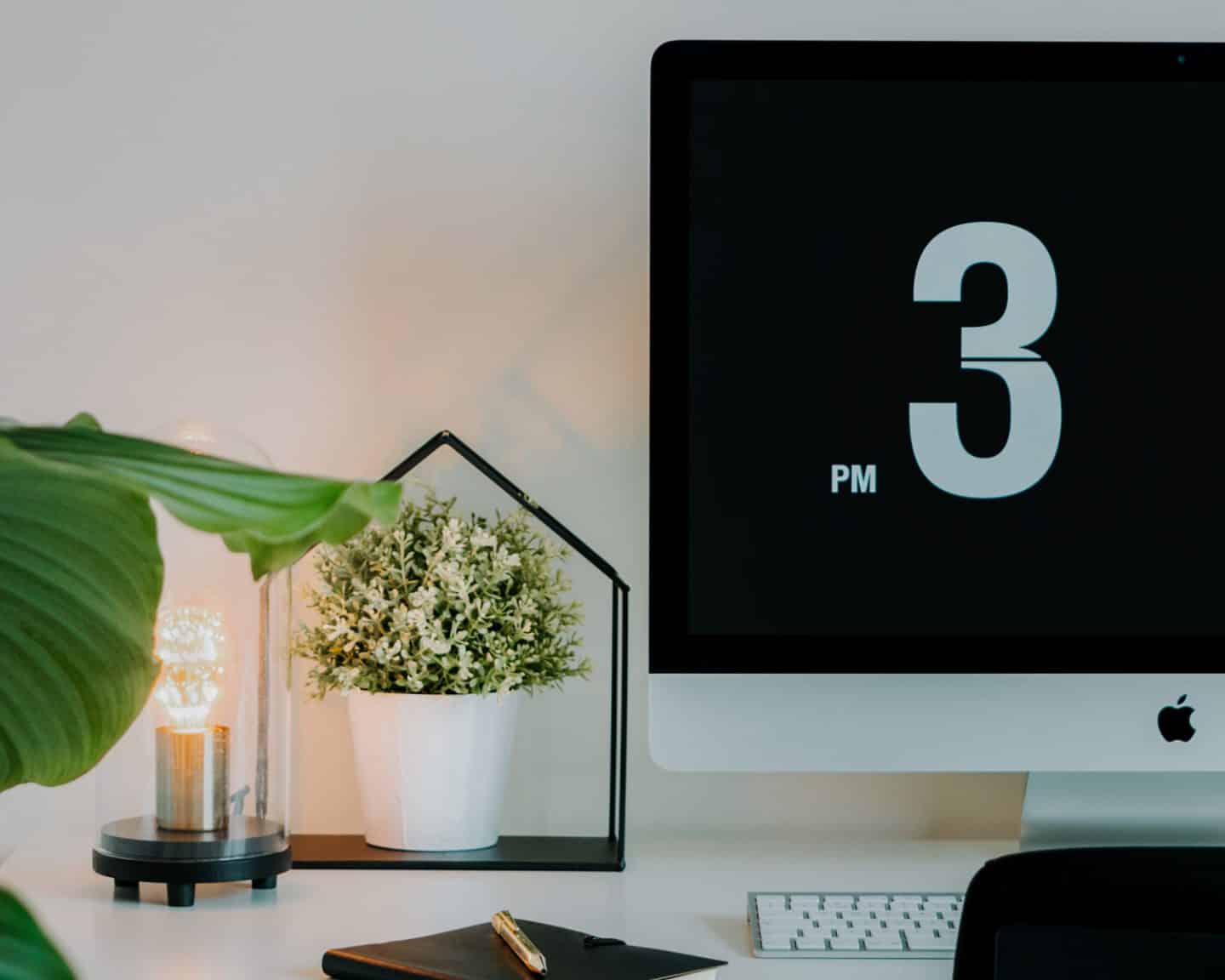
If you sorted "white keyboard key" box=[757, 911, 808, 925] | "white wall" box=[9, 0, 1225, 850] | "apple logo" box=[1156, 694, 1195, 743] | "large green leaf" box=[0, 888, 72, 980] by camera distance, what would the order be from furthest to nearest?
"white wall" box=[9, 0, 1225, 850], "apple logo" box=[1156, 694, 1195, 743], "white keyboard key" box=[757, 911, 808, 925], "large green leaf" box=[0, 888, 72, 980]

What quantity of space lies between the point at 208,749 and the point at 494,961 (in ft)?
1.12

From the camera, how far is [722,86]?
3.38 feet

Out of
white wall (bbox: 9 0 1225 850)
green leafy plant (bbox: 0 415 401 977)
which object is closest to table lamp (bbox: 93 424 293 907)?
white wall (bbox: 9 0 1225 850)

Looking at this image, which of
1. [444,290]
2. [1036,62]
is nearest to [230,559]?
[444,290]

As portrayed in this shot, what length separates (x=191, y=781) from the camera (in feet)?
3.34

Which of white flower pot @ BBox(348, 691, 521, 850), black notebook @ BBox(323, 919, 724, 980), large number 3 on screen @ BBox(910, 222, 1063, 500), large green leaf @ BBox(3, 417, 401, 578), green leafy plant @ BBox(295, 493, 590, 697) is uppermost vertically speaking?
large number 3 on screen @ BBox(910, 222, 1063, 500)

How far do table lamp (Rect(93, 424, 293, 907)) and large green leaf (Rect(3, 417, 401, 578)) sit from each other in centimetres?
83

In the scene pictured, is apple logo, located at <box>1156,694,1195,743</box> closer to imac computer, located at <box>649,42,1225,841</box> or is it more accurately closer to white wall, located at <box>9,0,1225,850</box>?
imac computer, located at <box>649,42,1225,841</box>

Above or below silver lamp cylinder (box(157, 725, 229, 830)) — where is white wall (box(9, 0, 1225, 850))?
above

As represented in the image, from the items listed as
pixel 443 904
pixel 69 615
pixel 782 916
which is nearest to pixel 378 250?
pixel 443 904

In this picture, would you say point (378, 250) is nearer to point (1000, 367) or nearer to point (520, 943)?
point (1000, 367)

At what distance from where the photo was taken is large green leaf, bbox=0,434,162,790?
0.20 m

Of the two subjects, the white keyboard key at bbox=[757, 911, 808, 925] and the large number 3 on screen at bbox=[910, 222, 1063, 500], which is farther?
the large number 3 on screen at bbox=[910, 222, 1063, 500]

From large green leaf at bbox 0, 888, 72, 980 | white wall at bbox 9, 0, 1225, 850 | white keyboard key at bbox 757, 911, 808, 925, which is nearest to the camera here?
large green leaf at bbox 0, 888, 72, 980
